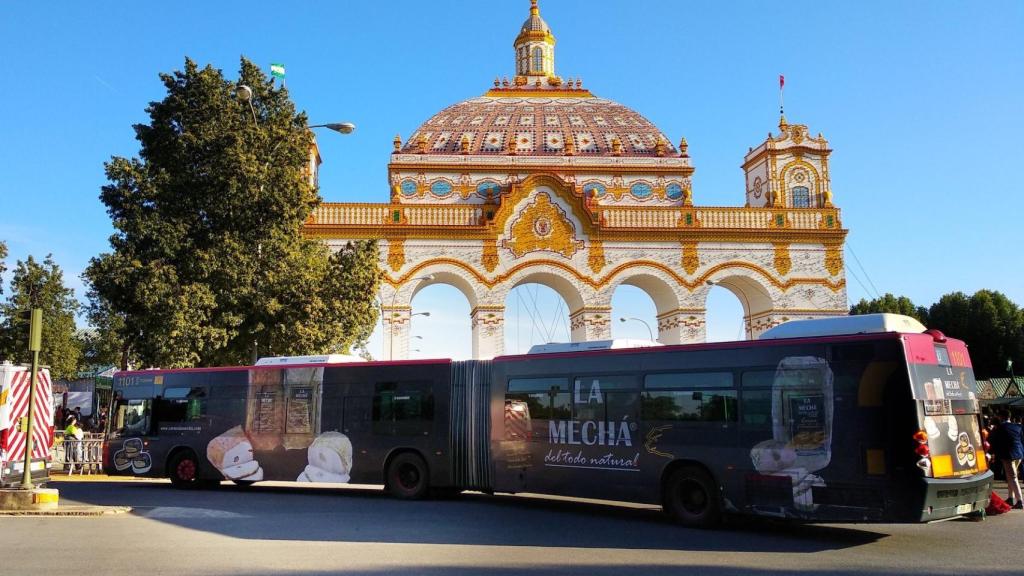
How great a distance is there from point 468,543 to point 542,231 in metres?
27.1

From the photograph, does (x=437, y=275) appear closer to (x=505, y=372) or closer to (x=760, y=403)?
(x=505, y=372)

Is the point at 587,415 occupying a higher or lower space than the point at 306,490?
higher

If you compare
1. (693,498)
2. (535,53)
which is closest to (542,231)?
(535,53)

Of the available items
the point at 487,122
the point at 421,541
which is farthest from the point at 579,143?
the point at 421,541

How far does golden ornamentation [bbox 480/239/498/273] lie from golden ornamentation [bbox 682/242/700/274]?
8170 millimetres

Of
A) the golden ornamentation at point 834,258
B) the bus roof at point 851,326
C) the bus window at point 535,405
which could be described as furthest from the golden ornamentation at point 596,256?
the bus roof at point 851,326

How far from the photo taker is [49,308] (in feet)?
143

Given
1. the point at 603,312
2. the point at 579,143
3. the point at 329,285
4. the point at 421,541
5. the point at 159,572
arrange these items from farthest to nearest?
the point at 579,143
the point at 603,312
the point at 329,285
the point at 421,541
the point at 159,572

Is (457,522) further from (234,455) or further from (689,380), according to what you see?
(234,455)

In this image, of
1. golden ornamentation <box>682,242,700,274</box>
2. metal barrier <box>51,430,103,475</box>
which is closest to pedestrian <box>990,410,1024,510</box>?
metal barrier <box>51,430,103,475</box>

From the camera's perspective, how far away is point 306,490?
16.8 metres

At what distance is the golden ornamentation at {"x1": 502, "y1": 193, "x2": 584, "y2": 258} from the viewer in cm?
3581

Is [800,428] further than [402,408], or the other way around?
[402,408]

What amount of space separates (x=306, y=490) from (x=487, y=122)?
28606mm
